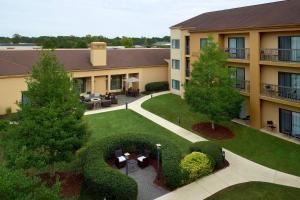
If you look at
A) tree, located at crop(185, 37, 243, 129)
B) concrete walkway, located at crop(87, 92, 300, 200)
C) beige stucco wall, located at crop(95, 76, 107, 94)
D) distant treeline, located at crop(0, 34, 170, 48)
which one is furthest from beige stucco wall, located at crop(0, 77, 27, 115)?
distant treeline, located at crop(0, 34, 170, 48)

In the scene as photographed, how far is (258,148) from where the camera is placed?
84.2ft

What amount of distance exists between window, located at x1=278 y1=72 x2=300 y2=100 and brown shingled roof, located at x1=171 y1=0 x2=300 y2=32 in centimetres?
457

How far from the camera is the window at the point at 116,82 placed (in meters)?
47.8

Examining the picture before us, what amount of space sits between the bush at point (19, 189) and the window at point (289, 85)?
75.9 feet

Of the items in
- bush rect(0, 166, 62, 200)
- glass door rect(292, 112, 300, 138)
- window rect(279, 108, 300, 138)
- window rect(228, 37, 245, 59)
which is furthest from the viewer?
window rect(228, 37, 245, 59)

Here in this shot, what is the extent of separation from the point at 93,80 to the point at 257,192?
30.3 meters

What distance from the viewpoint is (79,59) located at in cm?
4550

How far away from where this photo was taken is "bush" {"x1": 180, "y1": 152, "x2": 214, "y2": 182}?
66.1ft

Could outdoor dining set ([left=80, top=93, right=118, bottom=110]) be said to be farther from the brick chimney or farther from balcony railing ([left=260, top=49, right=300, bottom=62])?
balcony railing ([left=260, top=49, right=300, bottom=62])

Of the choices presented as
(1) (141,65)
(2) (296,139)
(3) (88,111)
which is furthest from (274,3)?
(3) (88,111)

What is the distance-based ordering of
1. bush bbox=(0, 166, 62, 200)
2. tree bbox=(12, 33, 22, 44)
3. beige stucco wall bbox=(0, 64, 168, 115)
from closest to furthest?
bush bbox=(0, 166, 62, 200)
beige stucco wall bbox=(0, 64, 168, 115)
tree bbox=(12, 33, 22, 44)

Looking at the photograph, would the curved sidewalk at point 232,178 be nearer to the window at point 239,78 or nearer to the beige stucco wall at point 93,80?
the window at point 239,78

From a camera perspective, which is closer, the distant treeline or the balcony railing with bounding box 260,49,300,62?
the balcony railing with bounding box 260,49,300,62

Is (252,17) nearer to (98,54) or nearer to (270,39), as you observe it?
(270,39)
